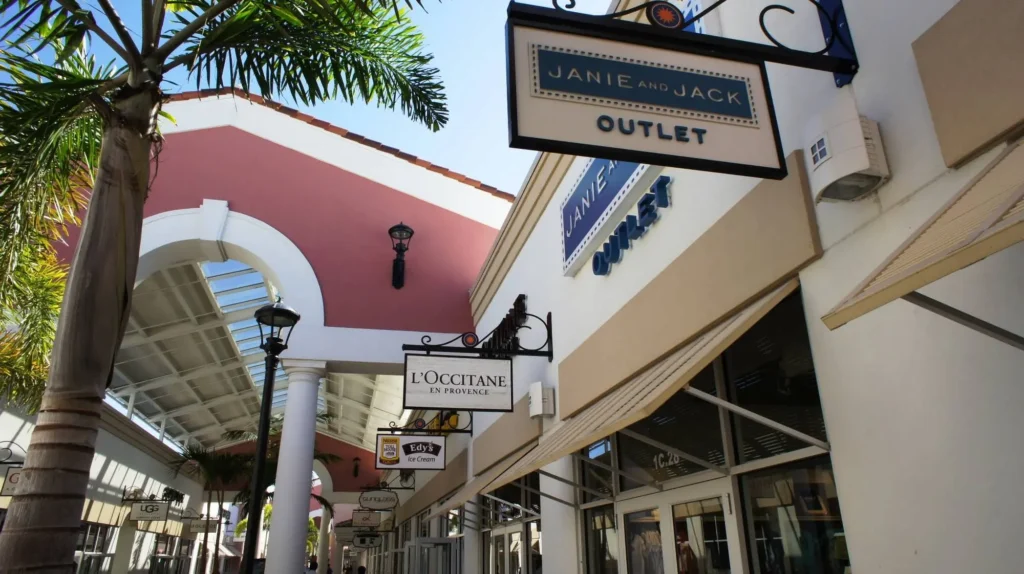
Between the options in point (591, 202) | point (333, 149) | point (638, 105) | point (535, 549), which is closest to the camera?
point (638, 105)

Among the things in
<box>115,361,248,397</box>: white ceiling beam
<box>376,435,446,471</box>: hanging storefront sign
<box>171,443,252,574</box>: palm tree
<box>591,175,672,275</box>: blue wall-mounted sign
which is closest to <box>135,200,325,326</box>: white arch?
<box>376,435,446,471</box>: hanging storefront sign

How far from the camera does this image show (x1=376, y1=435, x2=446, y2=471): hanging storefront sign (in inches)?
473

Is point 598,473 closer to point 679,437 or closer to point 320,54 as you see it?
point 679,437

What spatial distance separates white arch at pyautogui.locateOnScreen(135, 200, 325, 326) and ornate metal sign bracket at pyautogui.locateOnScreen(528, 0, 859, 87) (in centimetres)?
894

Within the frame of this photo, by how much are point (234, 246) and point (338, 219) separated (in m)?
1.76

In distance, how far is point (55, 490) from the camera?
3180 millimetres

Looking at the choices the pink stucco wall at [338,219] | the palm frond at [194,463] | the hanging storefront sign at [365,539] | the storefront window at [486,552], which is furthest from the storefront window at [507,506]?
the hanging storefront sign at [365,539]

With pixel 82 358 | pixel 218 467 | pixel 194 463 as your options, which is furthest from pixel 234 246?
pixel 194 463

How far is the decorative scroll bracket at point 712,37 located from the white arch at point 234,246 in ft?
29.3

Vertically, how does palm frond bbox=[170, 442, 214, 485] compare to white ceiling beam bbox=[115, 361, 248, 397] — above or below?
below

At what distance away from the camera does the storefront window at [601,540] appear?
623cm

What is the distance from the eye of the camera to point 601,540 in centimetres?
650

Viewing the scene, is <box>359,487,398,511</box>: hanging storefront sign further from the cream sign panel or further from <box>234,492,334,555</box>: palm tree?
the cream sign panel

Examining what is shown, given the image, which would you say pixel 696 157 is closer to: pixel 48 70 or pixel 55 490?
pixel 55 490
